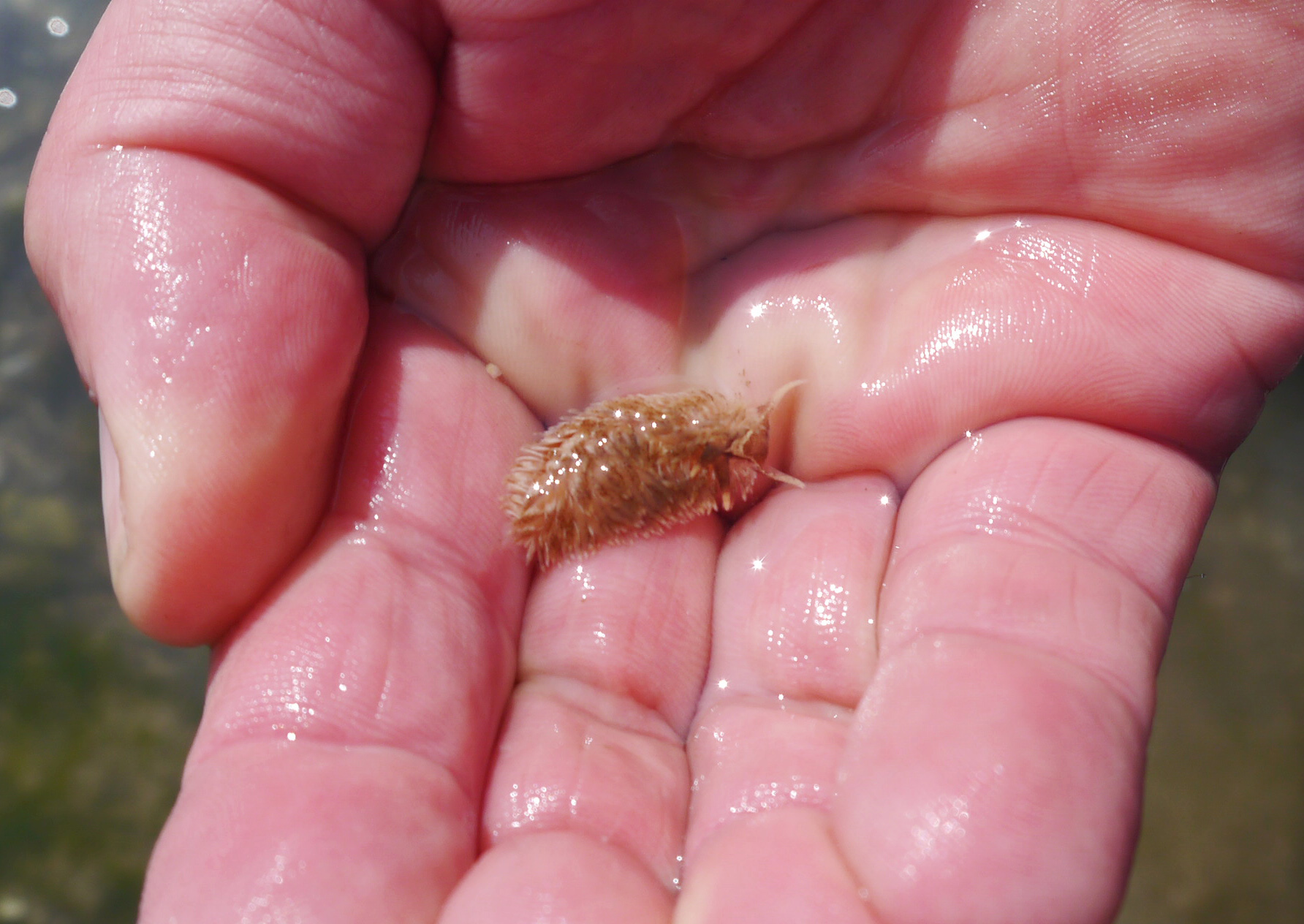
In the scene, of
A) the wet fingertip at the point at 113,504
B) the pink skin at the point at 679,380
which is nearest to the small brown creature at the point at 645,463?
the pink skin at the point at 679,380

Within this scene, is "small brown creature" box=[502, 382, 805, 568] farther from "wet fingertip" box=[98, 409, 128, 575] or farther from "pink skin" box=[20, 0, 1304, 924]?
"wet fingertip" box=[98, 409, 128, 575]

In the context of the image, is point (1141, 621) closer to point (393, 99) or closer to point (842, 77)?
point (842, 77)

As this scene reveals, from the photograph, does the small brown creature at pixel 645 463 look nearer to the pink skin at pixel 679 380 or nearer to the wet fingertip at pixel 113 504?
the pink skin at pixel 679 380

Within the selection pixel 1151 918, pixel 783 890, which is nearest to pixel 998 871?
pixel 783 890

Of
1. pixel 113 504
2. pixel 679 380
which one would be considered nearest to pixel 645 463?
pixel 679 380

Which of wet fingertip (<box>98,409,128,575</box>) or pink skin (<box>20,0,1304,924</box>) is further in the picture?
wet fingertip (<box>98,409,128,575</box>)

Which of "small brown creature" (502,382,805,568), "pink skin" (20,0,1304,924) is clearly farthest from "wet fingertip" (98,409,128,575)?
"small brown creature" (502,382,805,568)
